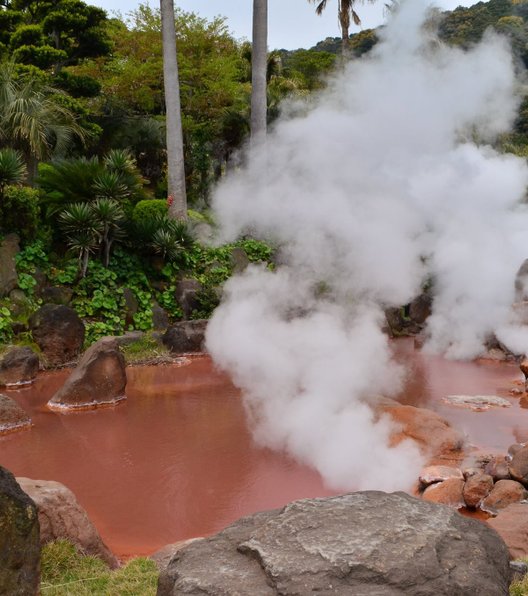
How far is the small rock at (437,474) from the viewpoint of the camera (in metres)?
6.01

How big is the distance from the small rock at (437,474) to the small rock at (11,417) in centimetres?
454

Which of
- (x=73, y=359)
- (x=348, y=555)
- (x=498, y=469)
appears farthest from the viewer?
(x=73, y=359)

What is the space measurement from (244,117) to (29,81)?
22.5ft

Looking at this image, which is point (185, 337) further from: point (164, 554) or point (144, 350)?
point (164, 554)

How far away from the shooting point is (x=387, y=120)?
9.45m

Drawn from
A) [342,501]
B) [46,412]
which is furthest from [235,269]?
[342,501]

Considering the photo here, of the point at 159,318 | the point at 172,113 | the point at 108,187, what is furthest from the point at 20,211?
the point at 172,113

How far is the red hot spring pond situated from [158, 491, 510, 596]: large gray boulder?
2.42 meters

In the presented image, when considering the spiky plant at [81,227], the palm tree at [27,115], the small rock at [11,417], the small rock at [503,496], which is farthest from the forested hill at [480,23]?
the small rock at [503,496]

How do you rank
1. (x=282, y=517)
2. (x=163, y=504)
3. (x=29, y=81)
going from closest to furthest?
(x=282, y=517) → (x=163, y=504) → (x=29, y=81)

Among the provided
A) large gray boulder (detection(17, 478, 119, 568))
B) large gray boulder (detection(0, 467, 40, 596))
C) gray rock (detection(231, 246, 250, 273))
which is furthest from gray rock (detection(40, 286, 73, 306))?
large gray boulder (detection(0, 467, 40, 596))

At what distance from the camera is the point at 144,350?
11.7m

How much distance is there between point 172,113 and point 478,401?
377 inches

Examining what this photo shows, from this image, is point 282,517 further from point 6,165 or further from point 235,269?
point 235,269
